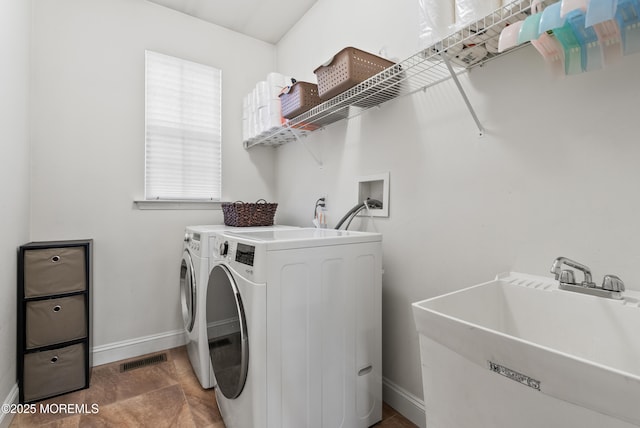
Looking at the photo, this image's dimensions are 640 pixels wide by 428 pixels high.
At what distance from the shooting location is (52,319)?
1.82 m

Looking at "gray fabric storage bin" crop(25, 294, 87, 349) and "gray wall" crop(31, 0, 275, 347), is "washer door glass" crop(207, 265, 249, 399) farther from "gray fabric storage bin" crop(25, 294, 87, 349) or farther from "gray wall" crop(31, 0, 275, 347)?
"gray wall" crop(31, 0, 275, 347)

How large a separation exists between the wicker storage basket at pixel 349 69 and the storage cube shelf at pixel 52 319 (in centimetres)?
180

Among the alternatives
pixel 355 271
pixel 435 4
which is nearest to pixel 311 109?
pixel 435 4

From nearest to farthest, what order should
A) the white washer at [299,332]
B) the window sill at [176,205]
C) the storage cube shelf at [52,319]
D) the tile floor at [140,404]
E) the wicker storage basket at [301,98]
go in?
1. the white washer at [299,332]
2. the tile floor at [140,404]
3. the storage cube shelf at [52,319]
4. the wicker storage basket at [301,98]
5. the window sill at [176,205]

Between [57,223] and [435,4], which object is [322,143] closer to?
[435,4]

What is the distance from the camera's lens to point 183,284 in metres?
2.30

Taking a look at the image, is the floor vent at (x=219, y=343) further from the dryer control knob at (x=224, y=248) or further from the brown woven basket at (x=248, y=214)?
the brown woven basket at (x=248, y=214)

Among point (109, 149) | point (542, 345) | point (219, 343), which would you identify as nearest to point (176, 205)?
point (109, 149)

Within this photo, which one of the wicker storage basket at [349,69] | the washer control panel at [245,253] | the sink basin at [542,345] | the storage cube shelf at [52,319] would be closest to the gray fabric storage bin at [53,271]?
the storage cube shelf at [52,319]

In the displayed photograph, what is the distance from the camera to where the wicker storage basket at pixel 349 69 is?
1.49m

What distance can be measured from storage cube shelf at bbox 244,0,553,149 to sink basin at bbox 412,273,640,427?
2.89 feet

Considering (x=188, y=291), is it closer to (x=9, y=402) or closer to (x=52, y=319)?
(x=52, y=319)

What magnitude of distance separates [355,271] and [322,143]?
1174 mm

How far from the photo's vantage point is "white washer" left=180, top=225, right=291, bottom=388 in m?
1.80
